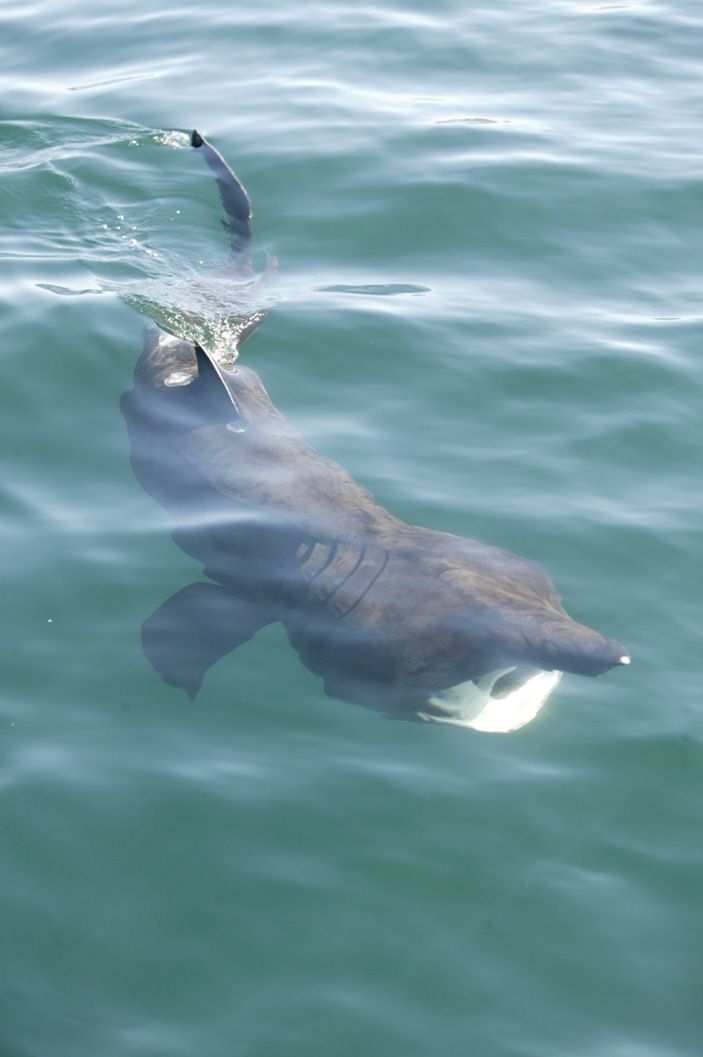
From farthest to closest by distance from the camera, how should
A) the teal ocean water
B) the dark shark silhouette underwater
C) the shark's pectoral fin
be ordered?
1. the shark's pectoral fin
2. the dark shark silhouette underwater
3. the teal ocean water

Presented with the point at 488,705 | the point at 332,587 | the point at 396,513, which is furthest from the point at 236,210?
the point at 488,705

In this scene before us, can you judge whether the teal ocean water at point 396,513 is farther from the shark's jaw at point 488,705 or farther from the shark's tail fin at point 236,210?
the shark's tail fin at point 236,210

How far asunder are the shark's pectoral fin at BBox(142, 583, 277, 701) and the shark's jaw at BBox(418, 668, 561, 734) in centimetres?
102

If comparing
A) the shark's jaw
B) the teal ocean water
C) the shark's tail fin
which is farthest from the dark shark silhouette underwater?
the shark's tail fin

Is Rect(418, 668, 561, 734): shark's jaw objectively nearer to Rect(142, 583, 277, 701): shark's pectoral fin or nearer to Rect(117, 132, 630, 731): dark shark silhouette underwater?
Rect(117, 132, 630, 731): dark shark silhouette underwater

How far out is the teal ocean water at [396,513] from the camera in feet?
15.3

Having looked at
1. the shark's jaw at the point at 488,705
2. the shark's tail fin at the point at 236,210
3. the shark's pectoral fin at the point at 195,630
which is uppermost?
the shark's tail fin at the point at 236,210

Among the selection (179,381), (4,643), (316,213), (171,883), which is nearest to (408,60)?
(316,213)

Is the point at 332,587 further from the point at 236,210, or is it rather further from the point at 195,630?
the point at 236,210

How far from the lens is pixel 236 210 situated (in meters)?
9.56

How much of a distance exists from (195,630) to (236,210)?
14.2 ft

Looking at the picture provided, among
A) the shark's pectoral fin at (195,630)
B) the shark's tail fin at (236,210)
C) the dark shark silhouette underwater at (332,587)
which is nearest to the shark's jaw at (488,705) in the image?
the dark shark silhouette underwater at (332,587)

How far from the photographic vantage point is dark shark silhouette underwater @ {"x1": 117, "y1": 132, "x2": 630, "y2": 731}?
5.72 metres

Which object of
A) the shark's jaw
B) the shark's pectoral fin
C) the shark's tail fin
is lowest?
the shark's jaw
